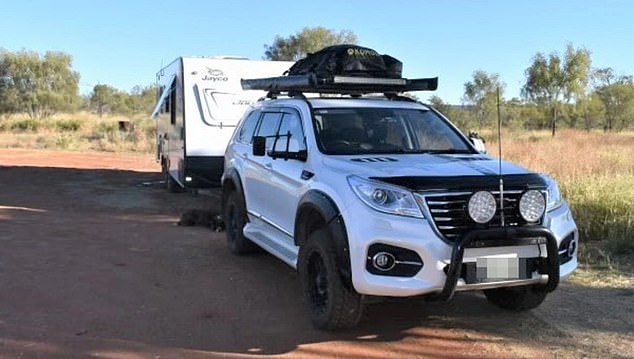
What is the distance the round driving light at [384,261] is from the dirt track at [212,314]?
65 centimetres

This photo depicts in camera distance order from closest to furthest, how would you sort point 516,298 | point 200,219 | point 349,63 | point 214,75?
point 516,298
point 349,63
point 200,219
point 214,75

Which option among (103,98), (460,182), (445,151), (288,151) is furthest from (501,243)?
(103,98)

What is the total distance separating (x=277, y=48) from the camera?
5550 centimetres

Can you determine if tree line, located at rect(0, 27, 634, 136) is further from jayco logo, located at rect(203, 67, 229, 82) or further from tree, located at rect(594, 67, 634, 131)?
jayco logo, located at rect(203, 67, 229, 82)

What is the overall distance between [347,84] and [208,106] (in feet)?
20.1

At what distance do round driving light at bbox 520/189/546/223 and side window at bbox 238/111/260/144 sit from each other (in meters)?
3.76

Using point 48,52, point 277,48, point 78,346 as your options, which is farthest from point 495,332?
point 48,52

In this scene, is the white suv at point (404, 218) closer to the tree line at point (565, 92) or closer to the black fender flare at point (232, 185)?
the black fender flare at point (232, 185)

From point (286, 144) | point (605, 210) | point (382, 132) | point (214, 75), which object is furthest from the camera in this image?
point (214, 75)

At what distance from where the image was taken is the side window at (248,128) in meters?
8.05

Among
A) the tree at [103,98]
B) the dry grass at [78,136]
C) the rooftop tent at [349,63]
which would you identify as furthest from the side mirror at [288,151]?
the tree at [103,98]

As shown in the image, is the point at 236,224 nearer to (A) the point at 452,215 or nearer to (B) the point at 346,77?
(B) the point at 346,77

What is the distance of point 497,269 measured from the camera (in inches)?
192

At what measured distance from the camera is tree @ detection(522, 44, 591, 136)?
157 feet
